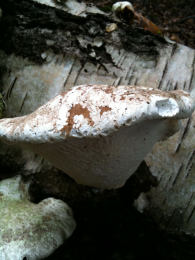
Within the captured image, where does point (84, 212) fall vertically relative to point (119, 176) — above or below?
below

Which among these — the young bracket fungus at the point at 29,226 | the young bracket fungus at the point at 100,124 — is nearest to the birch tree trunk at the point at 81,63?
the young bracket fungus at the point at 29,226

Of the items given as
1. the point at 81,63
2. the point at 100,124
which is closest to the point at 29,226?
the point at 100,124

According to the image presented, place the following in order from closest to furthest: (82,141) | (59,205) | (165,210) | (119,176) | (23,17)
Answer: (82,141), (119,176), (59,205), (165,210), (23,17)

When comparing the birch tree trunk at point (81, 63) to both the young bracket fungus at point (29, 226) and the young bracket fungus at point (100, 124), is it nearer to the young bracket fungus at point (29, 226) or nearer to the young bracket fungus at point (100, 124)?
the young bracket fungus at point (29, 226)

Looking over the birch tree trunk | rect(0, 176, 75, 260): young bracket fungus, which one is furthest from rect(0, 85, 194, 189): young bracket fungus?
the birch tree trunk

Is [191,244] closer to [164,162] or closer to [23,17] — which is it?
[164,162]

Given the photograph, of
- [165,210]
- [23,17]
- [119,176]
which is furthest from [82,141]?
[23,17]
